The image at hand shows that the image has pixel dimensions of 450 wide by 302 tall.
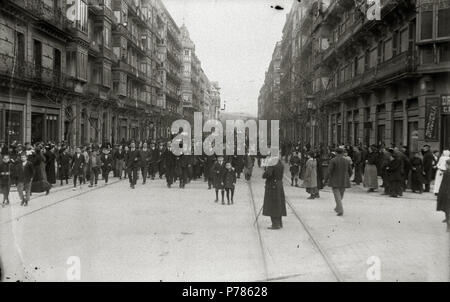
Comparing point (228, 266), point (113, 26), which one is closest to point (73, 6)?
point (113, 26)

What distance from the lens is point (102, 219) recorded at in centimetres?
1121

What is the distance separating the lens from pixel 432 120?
63.6ft

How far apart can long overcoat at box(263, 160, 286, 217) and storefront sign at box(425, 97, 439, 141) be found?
35.6 ft

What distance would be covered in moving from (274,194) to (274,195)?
0.03m

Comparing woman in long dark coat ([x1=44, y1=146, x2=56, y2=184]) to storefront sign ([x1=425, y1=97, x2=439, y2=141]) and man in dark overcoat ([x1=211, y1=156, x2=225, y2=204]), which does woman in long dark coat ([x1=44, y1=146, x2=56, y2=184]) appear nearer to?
man in dark overcoat ([x1=211, y1=156, x2=225, y2=204])

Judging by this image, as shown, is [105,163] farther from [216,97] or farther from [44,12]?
[216,97]

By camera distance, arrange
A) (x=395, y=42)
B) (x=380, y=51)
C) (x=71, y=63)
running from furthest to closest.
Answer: (x=71, y=63), (x=380, y=51), (x=395, y=42)

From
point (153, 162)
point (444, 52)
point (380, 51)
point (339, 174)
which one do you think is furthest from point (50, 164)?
point (380, 51)

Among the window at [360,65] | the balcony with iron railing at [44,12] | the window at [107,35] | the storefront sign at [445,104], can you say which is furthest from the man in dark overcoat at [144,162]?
the window at [107,35]

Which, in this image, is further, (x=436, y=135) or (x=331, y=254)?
(x=436, y=135)

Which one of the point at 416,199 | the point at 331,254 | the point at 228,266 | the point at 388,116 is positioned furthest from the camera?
the point at 388,116
